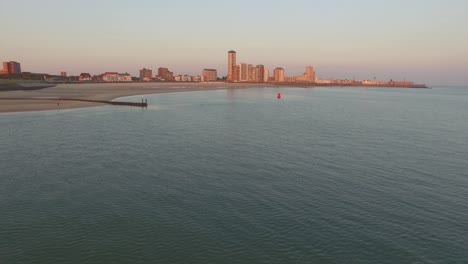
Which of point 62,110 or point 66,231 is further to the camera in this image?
point 62,110

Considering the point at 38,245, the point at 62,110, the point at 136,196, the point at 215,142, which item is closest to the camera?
the point at 38,245

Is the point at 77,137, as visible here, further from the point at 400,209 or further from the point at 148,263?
the point at 400,209

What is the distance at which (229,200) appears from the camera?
1057 inches

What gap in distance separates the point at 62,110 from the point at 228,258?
83.6m

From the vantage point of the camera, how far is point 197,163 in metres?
38.0

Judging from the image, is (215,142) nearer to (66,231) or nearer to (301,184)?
(301,184)

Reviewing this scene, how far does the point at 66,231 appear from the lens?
69.5 feet

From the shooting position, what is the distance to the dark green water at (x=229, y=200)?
63.9 ft

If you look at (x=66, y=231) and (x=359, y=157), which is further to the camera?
(x=359, y=157)

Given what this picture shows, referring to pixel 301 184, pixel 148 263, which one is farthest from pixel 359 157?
pixel 148 263

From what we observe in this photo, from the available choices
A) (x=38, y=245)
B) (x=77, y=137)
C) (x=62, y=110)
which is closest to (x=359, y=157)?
(x=38, y=245)

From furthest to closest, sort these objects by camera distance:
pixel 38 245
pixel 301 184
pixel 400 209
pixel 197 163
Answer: pixel 197 163 → pixel 301 184 → pixel 400 209 → pixel 38 245

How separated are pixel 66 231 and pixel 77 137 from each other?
3359 cm

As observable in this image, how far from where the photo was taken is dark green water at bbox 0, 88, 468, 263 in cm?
1947
